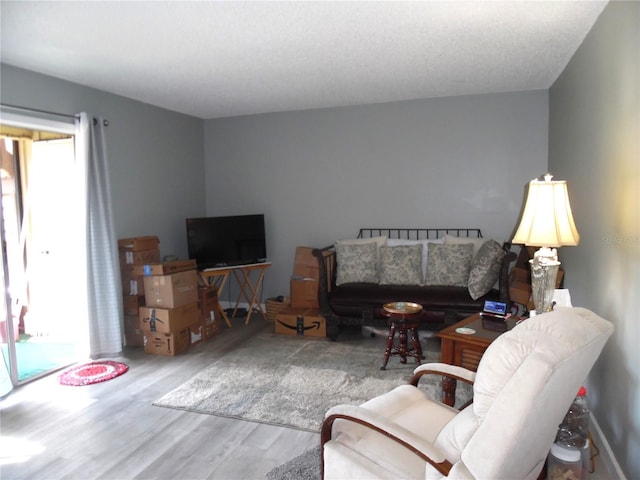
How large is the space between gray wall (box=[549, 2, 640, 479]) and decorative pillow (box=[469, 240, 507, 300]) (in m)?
0.81

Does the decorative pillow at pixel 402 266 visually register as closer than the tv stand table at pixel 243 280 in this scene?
Yes

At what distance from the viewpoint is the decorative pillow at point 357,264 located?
4609mm

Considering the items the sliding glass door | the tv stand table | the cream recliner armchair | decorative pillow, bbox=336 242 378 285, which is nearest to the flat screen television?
the tv stand table

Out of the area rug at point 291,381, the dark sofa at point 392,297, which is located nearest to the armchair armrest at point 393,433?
the area rug at point 291,381

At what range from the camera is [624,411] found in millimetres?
2098

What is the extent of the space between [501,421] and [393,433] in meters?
0.41

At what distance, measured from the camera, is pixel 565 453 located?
2029 millimetres

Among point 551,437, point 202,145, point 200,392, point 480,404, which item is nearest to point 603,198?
point 551,437

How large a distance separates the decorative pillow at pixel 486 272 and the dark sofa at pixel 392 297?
38 mm

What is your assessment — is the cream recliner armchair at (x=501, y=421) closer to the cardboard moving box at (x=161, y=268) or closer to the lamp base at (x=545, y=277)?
the lamp base at (x=545, y=277)

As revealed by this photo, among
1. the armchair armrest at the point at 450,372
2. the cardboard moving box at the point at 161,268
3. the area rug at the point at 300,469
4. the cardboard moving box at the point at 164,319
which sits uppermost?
the cardboard moving box at the point at 161,268

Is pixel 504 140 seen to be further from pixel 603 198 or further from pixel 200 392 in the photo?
pixel 200 392

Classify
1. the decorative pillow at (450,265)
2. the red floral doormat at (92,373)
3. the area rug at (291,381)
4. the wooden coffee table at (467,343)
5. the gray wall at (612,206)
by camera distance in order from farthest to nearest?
the decorative pillow at (450,265) < the red floral doormat at (92,373) < the area rug at (291,381) < the wooden coffee table at (467,343) < the gray wall at (612,206)

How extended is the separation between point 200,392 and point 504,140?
146 inches
